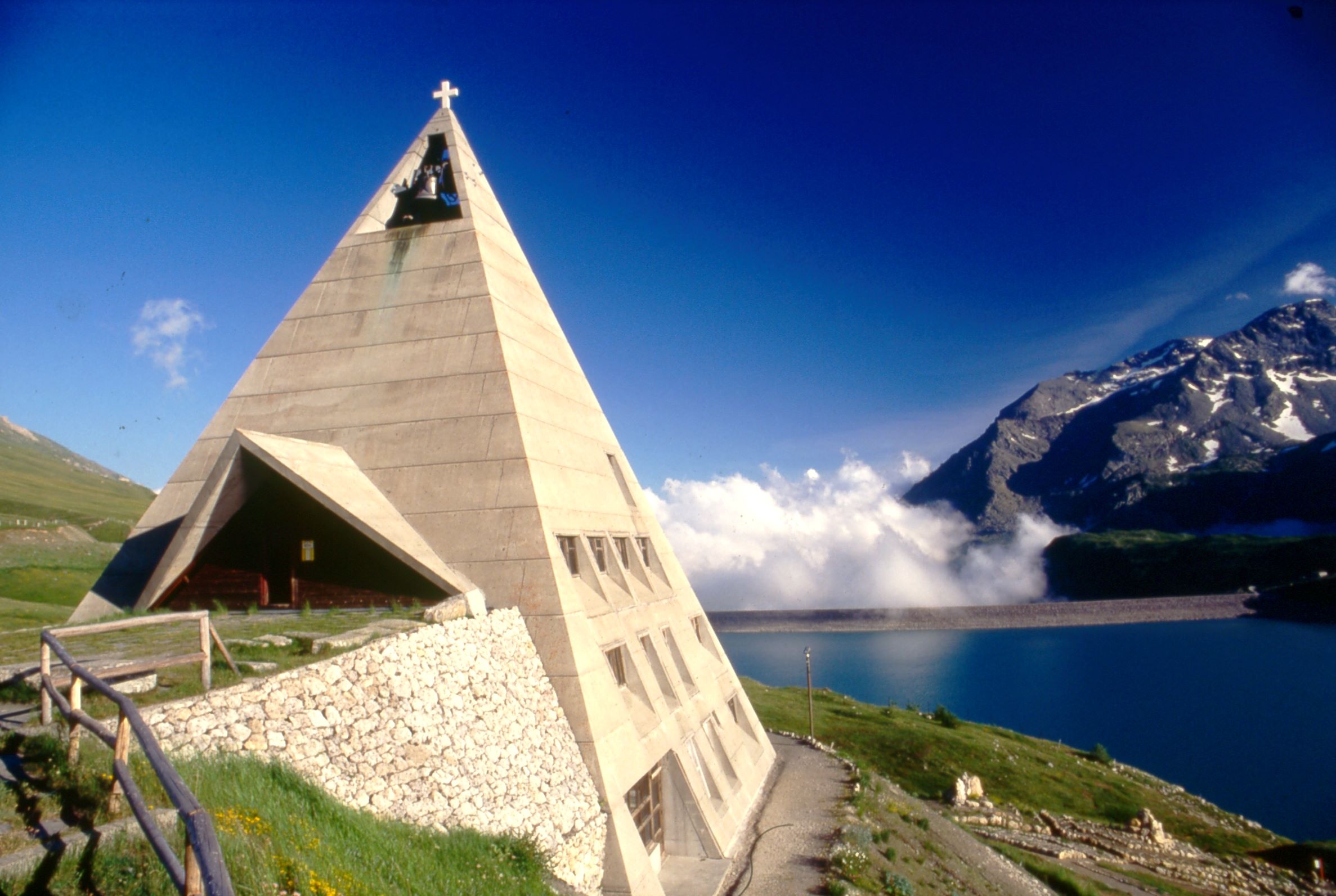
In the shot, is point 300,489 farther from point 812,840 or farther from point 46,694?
point 812,840

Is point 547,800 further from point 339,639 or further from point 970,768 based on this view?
point 970,768

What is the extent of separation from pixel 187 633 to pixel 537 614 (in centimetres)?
692

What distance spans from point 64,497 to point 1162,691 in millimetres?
187252

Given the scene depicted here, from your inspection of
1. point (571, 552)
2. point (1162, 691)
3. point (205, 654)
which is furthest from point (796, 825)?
point (1162, 691)

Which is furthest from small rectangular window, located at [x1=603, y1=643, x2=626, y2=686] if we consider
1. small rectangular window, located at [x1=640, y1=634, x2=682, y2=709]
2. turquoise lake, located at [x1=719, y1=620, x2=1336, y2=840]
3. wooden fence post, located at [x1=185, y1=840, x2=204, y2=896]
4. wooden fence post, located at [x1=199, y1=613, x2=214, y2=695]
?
turquoise lake, located at [x1=719, y1=620, x2=1336, y2=840]

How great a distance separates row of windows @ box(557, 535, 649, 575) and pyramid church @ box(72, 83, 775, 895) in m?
0.07

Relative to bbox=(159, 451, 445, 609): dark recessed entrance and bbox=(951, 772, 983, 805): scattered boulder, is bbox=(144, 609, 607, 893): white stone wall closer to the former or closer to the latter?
bbox=(159, 451, 445, 609): dark recessed entrance

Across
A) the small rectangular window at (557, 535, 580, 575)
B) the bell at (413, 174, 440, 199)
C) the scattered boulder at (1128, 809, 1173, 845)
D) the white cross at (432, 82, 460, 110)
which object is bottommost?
the scattered boulder at (1128, 809, 1173, 845)

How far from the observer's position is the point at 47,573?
4694 centimetres

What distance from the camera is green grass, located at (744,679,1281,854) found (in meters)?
42.0

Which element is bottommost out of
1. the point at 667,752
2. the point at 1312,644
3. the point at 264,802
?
the point at 1312,644

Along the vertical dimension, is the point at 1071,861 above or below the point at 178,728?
below

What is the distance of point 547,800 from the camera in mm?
14008

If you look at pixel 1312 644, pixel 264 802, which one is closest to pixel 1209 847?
pixel 264 802
